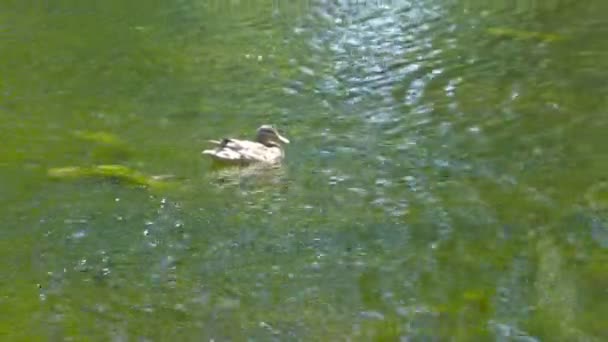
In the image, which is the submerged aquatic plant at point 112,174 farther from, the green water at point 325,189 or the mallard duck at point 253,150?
the mallard duck at point 253,150

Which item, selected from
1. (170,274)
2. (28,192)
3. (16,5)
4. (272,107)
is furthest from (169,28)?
(170,274)

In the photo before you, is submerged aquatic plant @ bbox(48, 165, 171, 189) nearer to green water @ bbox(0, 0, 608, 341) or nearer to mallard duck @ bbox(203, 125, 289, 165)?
green water @ bbox(0, 0, 608, 341)

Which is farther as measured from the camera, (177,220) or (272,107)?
(272,107)

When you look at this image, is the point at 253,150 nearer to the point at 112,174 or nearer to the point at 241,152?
the point at 241,152

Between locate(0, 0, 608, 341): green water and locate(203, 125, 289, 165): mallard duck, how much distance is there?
24 cm

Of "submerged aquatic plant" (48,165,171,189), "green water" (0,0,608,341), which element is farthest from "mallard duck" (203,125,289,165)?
"submerged aquatic plant" (48,165,171,189)

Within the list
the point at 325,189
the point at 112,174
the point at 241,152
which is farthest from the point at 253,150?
the point at 112,174

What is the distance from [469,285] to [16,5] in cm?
1994

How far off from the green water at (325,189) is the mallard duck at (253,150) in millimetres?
245

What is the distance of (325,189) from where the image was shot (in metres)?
12.9

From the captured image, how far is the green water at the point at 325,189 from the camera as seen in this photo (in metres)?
9.95

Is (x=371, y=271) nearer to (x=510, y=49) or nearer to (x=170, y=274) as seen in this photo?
(x=170, y=274)

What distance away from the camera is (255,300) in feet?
33.6

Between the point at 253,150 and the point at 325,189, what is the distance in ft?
5.15
